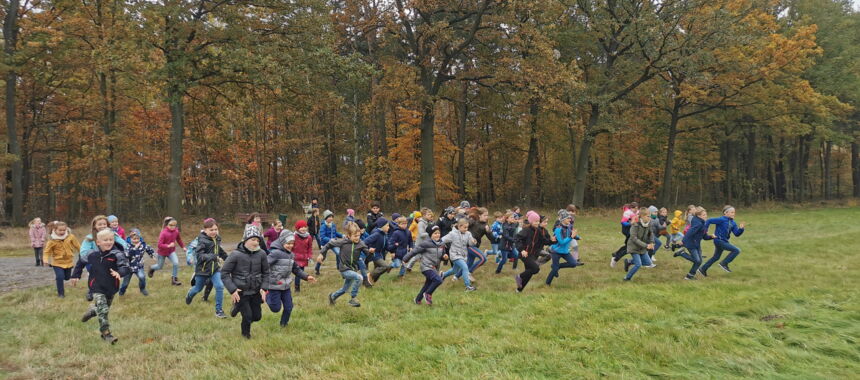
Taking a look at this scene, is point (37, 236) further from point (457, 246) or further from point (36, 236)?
point (457, 246)

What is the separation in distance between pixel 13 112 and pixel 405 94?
2108cm

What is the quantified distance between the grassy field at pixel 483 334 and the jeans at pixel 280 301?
0.20 meters

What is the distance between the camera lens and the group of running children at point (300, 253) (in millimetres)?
6879

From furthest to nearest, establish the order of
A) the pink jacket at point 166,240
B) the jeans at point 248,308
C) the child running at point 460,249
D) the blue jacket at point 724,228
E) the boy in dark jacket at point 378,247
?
the blue jacket at point 724,228, the pink jacket at point 166,240, the boy in dark jacket at point 378,247, the child running at point 460,249, the jeans at point 248,308

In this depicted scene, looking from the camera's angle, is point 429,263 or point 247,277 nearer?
point 247,277

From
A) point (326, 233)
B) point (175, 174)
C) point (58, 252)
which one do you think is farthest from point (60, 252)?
point (175, 174)

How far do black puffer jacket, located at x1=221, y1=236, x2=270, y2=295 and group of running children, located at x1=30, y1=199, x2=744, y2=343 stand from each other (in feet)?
0.05

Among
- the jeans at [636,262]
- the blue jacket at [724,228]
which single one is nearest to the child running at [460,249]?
the jeans at [636,262]

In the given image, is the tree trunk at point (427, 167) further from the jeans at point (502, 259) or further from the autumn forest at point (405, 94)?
the jeans at point (502, 259)

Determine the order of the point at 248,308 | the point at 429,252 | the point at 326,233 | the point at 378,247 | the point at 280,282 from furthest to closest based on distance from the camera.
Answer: the point at 326,233, the point at 378,247, the point at 429,252, the point at 280,282, the point at 248,308

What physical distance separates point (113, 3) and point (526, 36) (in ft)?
62.3

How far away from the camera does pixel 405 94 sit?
22359 mm

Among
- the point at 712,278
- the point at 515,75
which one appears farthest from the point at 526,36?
the point at 712,278

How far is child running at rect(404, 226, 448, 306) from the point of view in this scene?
857cm
